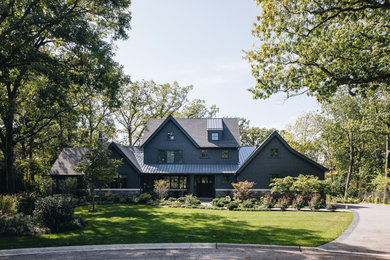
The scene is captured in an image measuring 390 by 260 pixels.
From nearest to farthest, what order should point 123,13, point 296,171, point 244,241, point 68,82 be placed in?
point 244,241 < point 68,82 < point 123,13 < point 296,171

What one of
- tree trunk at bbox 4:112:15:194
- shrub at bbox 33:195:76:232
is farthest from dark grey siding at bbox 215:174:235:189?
shrub at bbox 33:195:76:232

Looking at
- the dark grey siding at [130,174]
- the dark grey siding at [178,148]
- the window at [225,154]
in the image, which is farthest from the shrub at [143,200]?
the window at [225,154]

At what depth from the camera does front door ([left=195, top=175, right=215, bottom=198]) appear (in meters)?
Answer: 31.5

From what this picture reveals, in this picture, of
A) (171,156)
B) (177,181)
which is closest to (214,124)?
(171,156)

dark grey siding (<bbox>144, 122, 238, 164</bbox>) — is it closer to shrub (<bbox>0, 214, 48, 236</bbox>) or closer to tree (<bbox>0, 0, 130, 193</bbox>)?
tree (<bbox>0, 0, 130, 193</bbox>)

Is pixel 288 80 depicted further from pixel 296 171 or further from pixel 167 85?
pixel 167 85

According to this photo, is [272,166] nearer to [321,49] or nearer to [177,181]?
[177,181]

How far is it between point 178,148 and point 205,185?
17.5ft

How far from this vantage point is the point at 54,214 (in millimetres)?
12555

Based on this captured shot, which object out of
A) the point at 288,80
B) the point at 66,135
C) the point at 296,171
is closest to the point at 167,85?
the point at 66,135

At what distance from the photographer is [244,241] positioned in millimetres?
10266

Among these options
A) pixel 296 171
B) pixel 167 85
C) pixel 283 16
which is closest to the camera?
pixel 283 16

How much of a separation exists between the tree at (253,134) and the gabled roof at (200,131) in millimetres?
29429

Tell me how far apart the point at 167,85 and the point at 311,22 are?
1522 inches
